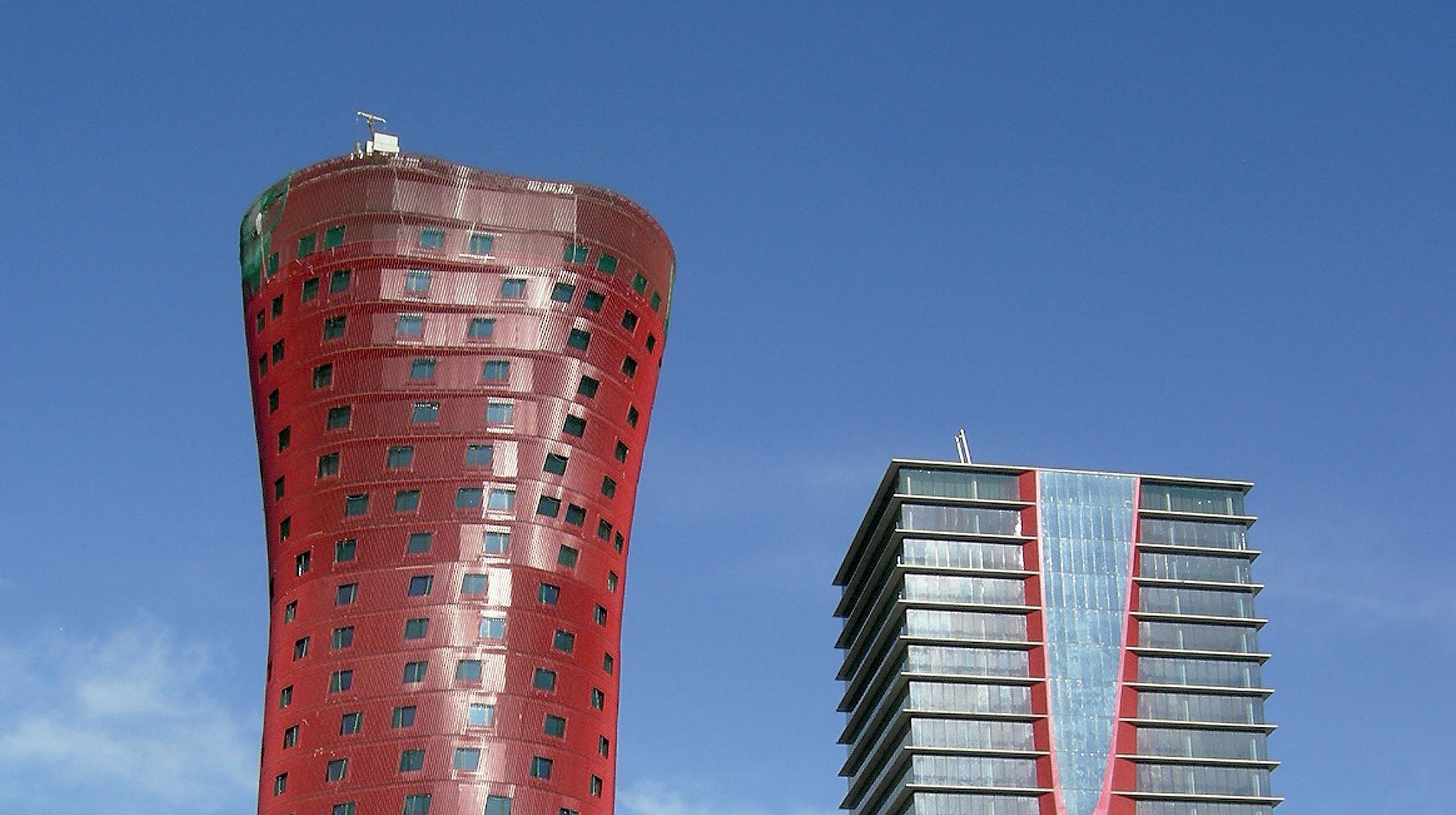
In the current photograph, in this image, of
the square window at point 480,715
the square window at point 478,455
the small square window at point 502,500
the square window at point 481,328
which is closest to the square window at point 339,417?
the square window at point 478,455

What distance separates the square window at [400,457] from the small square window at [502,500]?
4.65 m

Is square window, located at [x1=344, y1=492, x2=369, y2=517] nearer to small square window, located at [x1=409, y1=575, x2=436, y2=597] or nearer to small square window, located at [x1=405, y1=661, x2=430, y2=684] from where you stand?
small square window, located at [x1=409, y1=575, x2=436, y2=597]

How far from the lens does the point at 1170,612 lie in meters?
159

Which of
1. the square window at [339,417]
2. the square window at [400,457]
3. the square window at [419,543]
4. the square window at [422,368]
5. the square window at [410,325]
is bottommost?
the square window at [419,543]

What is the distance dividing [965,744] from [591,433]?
171 feet

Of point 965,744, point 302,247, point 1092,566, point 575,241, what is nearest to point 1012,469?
point 1092,566

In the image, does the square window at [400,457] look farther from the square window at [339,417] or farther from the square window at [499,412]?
the square window at [499,412]

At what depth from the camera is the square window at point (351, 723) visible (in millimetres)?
107250

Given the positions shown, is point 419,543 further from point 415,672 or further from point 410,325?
point 410,325

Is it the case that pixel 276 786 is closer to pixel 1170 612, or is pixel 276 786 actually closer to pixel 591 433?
pixel 591 433

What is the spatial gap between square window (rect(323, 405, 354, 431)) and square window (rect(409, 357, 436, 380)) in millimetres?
3713

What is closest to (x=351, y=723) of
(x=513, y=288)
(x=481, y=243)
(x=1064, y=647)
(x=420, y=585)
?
(x=420, y=585)

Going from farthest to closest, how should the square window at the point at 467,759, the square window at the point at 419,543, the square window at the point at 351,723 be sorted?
the square window at the point at 419,543 < the square window at the point at 351,723 < the square window at the point at 467,759

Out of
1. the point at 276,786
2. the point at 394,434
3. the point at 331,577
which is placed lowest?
the point at 276,786
